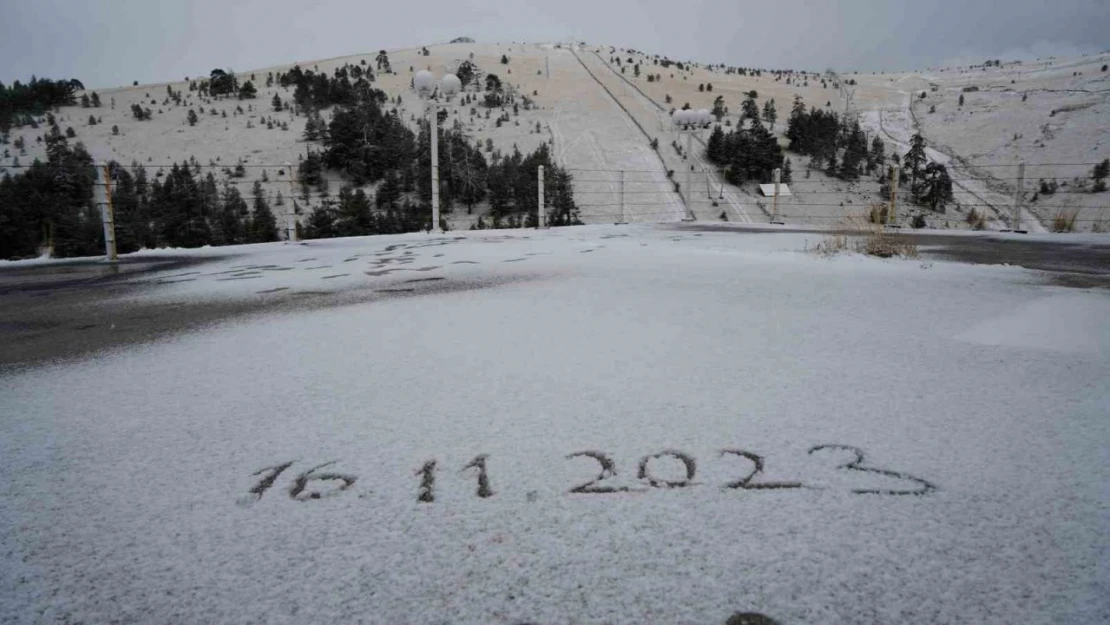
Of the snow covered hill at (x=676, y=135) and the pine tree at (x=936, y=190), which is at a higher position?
the snow covered hill at (x=676, y=135)

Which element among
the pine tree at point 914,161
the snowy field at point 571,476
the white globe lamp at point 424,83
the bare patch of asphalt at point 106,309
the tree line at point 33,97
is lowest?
the snowy field at point 571,476

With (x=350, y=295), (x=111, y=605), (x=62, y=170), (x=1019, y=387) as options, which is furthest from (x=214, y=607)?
(x=62, y=170)

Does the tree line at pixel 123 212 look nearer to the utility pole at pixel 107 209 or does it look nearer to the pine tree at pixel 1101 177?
the utility pole at pixel 107 209

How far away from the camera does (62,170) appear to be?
11.7 metres

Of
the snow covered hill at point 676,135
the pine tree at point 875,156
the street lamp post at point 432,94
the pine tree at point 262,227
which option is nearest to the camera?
the street lamp post at point 432,94

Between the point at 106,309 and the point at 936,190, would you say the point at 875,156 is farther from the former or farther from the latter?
the point at 106,309

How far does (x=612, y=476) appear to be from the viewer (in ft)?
3.48

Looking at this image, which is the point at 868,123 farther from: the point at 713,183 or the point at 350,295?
the point at 350,295

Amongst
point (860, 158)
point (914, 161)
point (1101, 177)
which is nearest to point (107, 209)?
point (914, 161)

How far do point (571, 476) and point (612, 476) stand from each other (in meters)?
0.08

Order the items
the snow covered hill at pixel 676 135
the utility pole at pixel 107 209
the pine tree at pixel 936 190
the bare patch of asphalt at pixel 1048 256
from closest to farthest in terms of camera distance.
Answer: the bare patch of asphalt at pixel 1048 256
the utility pole at pixel 107 209
the snow covered hill at pixel 676 135
the pine tree at pixel 936 190

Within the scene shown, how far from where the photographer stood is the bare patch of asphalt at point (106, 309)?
2.26m

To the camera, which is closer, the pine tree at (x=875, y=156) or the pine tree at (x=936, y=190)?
the pine tree at (x=936, y=190)

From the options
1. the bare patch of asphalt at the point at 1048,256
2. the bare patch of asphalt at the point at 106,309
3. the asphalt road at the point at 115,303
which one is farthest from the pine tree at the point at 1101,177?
the bare patch of asphalt at the point at 106,309
